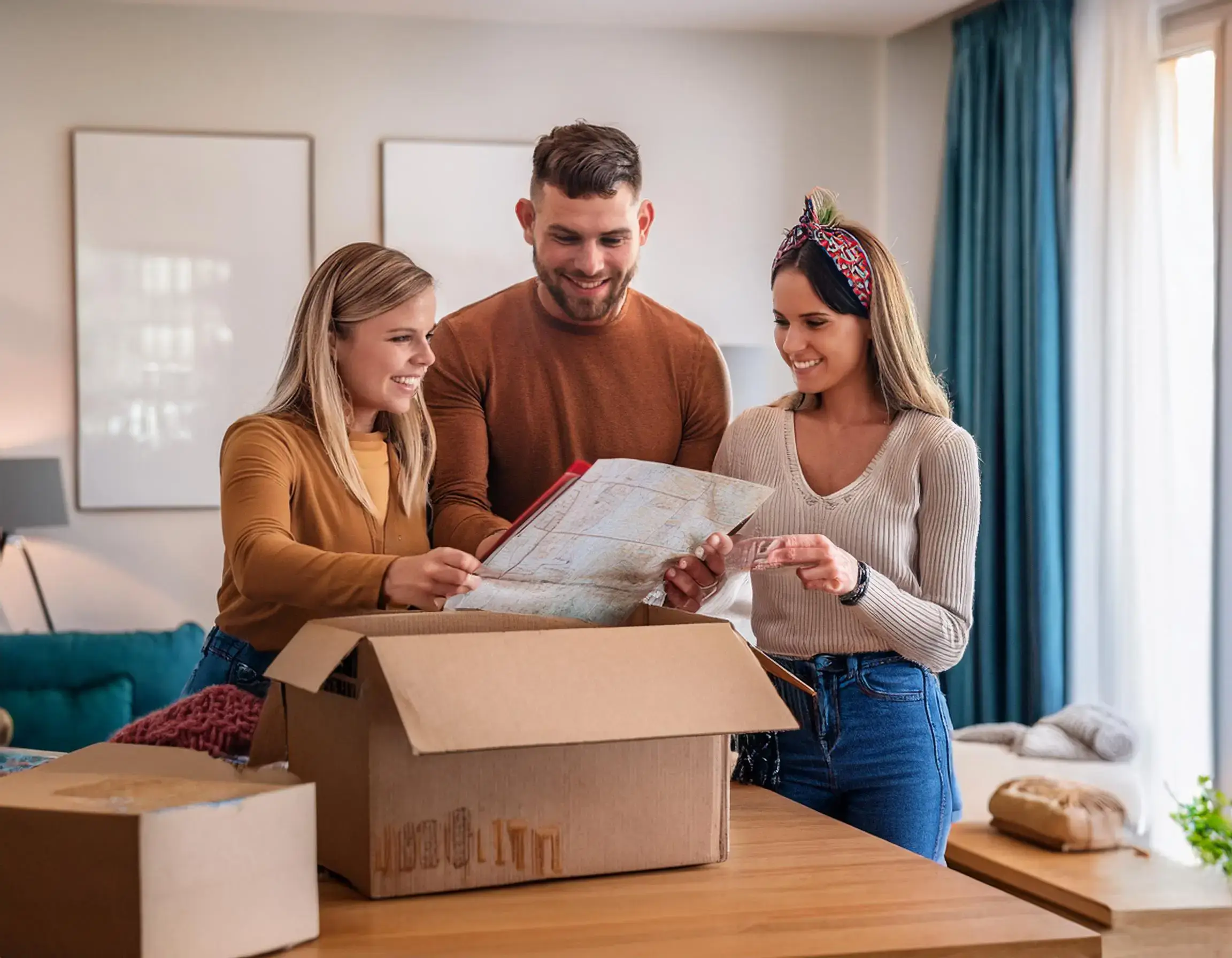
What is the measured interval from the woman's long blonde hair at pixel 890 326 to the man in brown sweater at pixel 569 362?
0.19 m

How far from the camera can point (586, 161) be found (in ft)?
5.53

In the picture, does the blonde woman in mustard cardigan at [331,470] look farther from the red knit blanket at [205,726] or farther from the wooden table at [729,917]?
the wooden table at [729,917]

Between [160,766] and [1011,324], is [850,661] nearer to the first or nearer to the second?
[160,766]

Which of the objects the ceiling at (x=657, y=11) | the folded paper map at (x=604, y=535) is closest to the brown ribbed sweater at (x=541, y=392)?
the folded paper map at (x=604, y=535)

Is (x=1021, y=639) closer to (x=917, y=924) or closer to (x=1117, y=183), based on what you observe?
(x=1117, y=183)

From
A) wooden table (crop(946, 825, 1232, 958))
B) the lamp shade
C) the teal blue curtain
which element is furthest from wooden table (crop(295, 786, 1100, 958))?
the lamp shade

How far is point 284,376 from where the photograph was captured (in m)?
1.64

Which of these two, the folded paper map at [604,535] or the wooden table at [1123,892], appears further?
the wooden table at [1123,892]

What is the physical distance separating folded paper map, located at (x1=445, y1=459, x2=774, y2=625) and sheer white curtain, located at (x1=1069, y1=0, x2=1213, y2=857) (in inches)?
103

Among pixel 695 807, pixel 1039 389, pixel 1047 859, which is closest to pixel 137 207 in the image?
pixel 1039 389

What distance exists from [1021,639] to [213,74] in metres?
3.13

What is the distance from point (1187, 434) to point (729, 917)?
2.95m

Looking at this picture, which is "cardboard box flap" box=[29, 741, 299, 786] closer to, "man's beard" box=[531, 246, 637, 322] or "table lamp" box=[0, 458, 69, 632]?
"man's beard" box=[531, 246, 637, 322]

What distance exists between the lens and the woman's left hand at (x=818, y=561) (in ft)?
4.71
